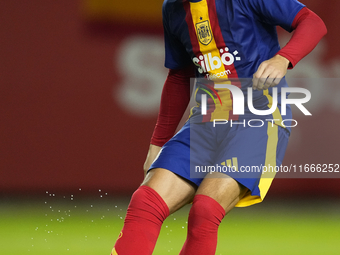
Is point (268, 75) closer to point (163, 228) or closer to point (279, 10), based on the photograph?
point (279, 10)

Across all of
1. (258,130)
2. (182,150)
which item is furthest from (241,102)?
(182,150)

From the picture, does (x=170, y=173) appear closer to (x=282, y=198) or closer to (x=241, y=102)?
(x=241, y=102)

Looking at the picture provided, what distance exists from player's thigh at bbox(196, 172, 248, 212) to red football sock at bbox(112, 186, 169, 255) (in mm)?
113

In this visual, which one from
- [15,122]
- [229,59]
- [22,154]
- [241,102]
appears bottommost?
[22,154]

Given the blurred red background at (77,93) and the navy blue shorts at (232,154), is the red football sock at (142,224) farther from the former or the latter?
the blurred red background at (77,93)

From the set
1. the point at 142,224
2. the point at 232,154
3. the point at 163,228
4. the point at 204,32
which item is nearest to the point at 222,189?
the point at 232,154

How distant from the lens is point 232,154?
1115mm

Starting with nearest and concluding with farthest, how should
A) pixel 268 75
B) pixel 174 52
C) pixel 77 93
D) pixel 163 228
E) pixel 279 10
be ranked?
pixel 268 75, pixel 279 10, pixel 174 52, pixel 163 228, pixel 77 93

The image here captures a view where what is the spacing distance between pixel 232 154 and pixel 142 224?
0.30m

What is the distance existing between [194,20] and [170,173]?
1.55 feet

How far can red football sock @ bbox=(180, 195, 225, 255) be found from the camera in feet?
3.36

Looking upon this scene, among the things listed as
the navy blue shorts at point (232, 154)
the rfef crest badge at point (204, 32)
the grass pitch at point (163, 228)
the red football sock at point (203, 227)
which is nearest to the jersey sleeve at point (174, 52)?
the rfef crest badge at point (204, 32)

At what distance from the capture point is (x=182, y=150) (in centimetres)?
119

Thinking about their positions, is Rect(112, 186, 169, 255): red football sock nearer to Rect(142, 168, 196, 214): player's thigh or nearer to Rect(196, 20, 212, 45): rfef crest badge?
Rect(142, 168, 196, 214): player's thigh
